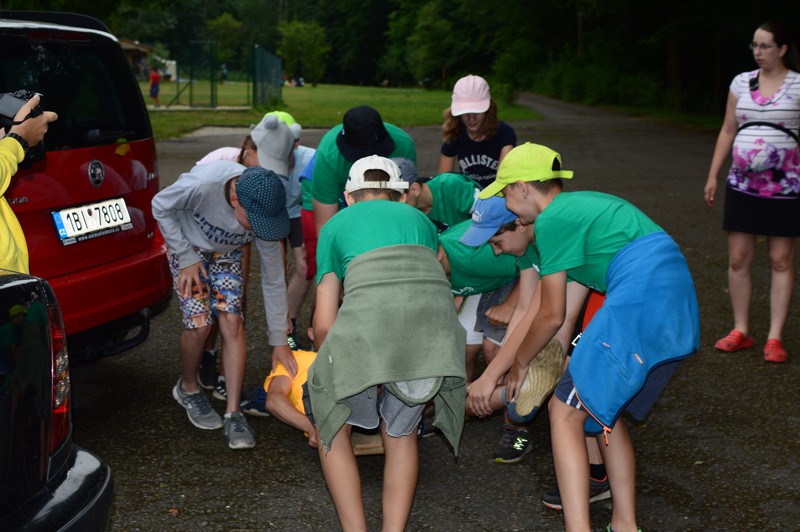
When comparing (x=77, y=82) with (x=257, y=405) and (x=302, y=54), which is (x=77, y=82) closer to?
(x=257, y=405)

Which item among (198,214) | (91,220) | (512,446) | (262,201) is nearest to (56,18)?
(91,220)

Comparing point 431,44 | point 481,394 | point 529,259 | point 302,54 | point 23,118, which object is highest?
point 431,44

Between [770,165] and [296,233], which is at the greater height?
[770,165]

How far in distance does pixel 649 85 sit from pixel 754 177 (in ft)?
101

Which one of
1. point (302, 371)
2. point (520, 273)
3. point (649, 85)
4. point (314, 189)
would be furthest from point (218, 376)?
point (649, 85)

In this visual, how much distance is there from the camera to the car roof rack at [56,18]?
4.46 m

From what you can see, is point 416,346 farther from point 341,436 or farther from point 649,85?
point 649,85

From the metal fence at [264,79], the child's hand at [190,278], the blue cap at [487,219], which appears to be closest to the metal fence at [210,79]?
the metal fence at [264,79]

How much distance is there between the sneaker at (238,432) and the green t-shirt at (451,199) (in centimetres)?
140

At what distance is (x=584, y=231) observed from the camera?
3398mm

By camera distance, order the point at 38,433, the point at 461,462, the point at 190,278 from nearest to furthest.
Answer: the point at 38,433 < the point at 461,462 < the point at 190,278

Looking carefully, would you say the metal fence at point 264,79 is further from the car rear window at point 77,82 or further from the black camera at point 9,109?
the black camera at point 9,109

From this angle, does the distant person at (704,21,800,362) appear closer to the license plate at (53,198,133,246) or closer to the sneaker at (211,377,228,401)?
the sneaker at (211,377,228,401)

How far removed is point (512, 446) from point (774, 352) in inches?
82.6
